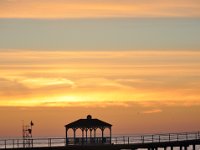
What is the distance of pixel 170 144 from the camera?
67000mm

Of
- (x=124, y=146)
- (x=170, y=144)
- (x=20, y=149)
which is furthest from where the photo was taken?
(x=170, y=144)

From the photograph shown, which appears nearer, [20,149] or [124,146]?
→ [20,149]

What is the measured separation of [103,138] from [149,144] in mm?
5701

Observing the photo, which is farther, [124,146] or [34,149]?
[124,146]

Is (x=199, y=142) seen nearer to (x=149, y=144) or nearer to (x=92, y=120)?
(x=149, y=144)

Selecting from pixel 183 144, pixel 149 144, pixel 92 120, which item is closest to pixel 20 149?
pixel 92 120

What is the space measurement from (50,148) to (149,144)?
1257cm

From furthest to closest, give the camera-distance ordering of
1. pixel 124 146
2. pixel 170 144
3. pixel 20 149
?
pixel 170 144, pixel 124 146, pixel 20 149

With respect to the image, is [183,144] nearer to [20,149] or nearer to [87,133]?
[87,133]

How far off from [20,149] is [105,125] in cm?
1117

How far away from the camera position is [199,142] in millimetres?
69750

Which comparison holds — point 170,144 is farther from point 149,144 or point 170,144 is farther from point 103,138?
point 103,138

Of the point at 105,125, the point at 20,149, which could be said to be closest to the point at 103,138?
the point at 105,125

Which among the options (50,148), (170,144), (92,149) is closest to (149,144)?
(170,144)
